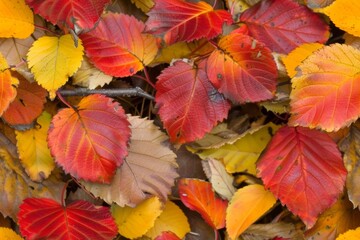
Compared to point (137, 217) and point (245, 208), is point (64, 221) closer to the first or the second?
point (137, 217)

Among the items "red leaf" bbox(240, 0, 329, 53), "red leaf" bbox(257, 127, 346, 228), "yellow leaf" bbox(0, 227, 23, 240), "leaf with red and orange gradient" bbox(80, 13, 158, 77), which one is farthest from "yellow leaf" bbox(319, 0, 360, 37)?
"yellow leaf" bbox(0, 227, 23, 240)

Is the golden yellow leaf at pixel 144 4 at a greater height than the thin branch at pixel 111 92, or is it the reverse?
the golden yellow leaf at pixel 144 4

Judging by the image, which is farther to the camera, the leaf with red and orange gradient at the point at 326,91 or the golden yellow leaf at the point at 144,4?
the golden yellow leaf at the point at 144,4

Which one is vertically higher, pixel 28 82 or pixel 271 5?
pixel 271 5

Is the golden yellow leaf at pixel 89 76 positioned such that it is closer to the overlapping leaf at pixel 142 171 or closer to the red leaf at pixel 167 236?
the overlapping leaf at pixel 142 171

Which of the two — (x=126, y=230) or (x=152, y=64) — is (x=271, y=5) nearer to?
(x=152, y=64)

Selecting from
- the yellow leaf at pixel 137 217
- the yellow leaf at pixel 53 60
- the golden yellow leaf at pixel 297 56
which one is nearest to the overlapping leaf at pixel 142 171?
the yellow leaf at pixel 137 217

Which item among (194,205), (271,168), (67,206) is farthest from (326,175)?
(67,206)
